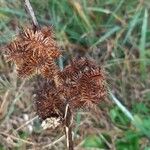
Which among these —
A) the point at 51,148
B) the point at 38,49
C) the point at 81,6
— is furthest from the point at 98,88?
the point at 81,6

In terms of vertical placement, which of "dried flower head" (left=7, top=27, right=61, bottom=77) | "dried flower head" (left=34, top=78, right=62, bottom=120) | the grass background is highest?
"dried flower head" (left=7, top=27, right=61, bottom=77)

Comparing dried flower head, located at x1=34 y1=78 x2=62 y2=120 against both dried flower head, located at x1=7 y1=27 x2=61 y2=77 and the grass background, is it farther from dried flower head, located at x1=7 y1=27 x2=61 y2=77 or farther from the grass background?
the grass background

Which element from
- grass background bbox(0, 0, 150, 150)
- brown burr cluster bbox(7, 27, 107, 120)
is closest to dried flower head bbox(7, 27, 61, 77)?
brown burr cluster bbox(7, 27, 107, 120)

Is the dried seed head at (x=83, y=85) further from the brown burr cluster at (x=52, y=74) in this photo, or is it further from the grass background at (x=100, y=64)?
the grass background at (x=100, y=64)

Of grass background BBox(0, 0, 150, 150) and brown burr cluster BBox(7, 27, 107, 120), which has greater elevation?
brown burr cluster BBox(7, 27, 107, 120)

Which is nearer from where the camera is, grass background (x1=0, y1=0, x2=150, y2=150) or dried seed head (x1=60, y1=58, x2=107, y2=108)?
dried seed head (x1=60, y1=58, x2=107, y2=108)

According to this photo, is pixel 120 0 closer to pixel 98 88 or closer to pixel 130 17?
pixel 130 17
